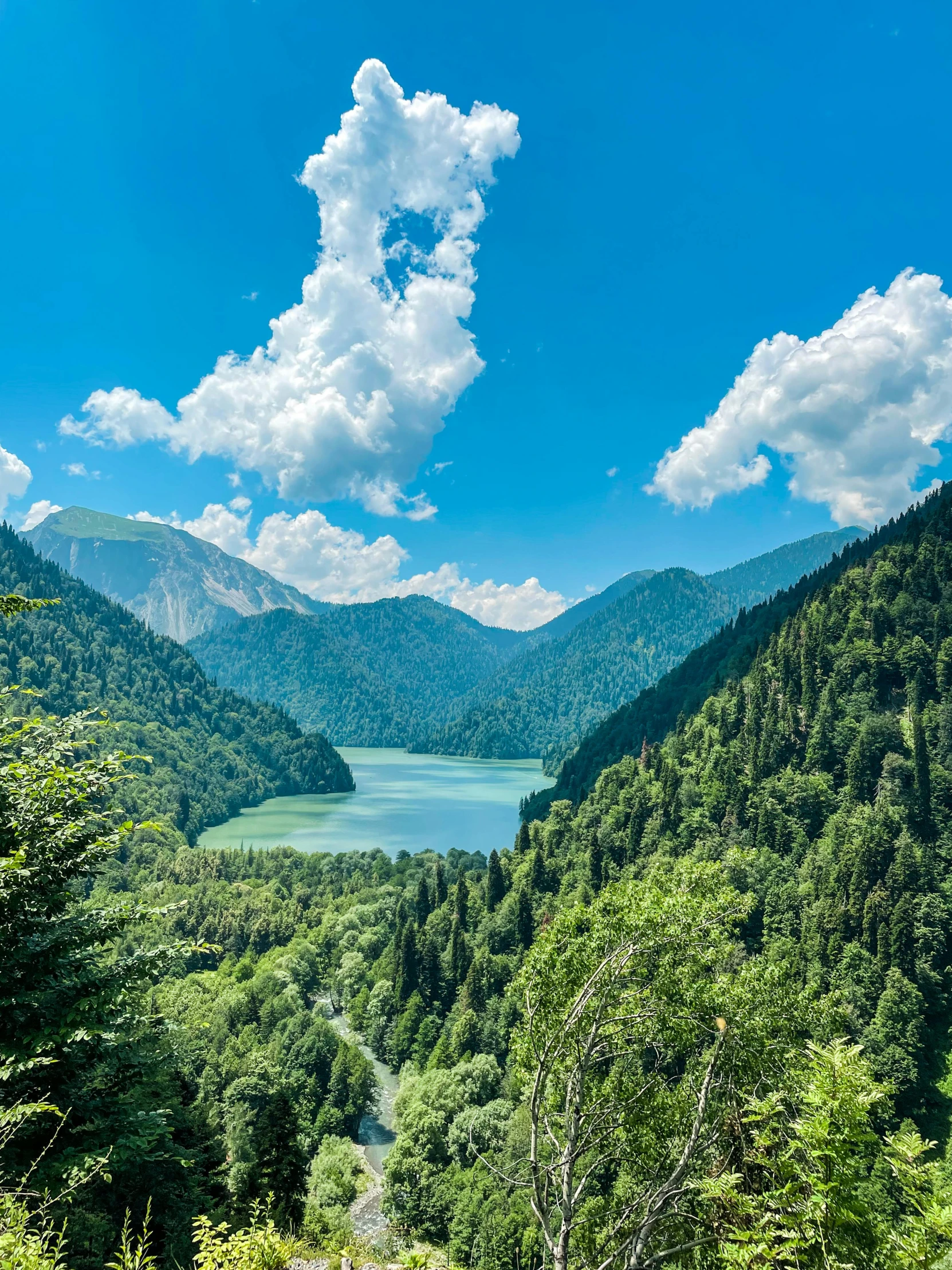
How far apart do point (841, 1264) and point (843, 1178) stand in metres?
1.61

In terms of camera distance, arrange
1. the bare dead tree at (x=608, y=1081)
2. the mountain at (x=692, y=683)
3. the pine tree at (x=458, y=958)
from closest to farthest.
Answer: the bare dead tree at (x=608, y=1081)
the pine tree at (x=458, y=958)
the mountain at (x=692, y=683)

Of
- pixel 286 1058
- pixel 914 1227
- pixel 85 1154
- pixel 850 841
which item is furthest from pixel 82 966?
pixel 850 841

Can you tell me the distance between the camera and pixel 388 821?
136625 mm

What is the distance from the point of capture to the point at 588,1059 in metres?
7.86

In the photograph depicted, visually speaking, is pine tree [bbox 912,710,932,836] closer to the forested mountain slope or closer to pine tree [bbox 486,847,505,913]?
the forested mountain slope

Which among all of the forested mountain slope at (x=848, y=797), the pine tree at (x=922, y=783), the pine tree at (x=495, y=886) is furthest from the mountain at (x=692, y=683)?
the pine tree at (x=495, y=886)

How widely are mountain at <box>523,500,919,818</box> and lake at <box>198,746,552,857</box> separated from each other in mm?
16026

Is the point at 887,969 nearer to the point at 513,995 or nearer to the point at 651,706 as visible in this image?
the point at 513,995

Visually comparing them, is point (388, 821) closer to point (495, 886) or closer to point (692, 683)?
point (692, 683)

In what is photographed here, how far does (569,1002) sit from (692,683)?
400ft

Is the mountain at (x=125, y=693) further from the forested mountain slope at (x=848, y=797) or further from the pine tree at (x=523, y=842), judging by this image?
Answer: the forested mountain slope at (x=848, y=797)

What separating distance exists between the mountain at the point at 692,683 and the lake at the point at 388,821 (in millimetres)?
16026

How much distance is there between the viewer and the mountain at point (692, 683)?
10506 cm

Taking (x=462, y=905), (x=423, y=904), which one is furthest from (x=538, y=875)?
(x=423, y=904)
